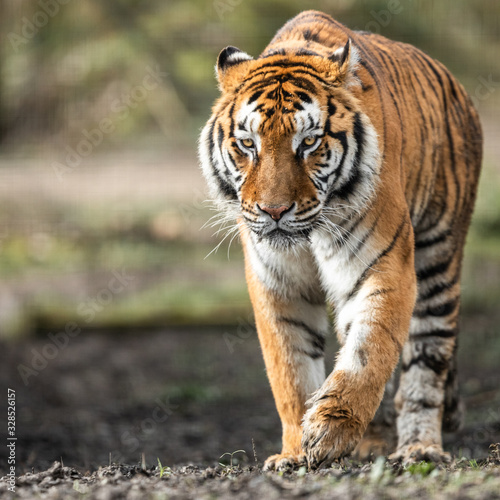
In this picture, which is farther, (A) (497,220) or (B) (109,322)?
(A) (497,220)

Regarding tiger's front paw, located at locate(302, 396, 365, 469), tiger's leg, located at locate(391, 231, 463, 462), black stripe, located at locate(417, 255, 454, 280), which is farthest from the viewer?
black stripe, located at locate(417, 255, 454, 280)

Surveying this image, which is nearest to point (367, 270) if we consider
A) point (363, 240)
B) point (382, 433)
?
point (363, 240)

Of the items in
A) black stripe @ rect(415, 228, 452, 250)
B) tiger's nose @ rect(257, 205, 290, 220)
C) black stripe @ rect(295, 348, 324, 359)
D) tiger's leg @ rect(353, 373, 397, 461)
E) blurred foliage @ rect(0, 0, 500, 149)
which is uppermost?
blurred foliage @ rect(0, 0, 500, 149)

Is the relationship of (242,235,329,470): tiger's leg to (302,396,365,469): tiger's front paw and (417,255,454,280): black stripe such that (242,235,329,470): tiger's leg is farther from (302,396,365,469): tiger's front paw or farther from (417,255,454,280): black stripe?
(417,255,454,280): black stripe

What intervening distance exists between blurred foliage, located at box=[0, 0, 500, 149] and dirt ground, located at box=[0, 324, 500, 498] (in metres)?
3.96

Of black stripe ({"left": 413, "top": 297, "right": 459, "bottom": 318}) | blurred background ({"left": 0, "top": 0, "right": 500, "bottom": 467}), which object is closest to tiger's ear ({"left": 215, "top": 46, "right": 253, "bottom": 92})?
blurred background ({"left": 0, "top": 0, "right": 500, "bottom": 467})

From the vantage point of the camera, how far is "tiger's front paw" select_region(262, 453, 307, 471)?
2.83m

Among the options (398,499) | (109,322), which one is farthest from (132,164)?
(398,499)

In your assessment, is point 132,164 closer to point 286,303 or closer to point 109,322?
point 109,322

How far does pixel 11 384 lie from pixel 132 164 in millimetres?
3803

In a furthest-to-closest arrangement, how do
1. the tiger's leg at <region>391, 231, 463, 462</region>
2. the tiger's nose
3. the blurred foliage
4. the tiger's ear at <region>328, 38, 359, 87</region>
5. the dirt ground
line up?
the blurred foliage → the tiger's leg at <region>391, 231, 463, 462</region> → the tiger's ear at <region>328, 38, 359, 87</region> → the tiger's nose → the dirt ground

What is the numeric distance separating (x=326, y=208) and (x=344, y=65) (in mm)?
493

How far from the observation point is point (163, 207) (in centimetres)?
809

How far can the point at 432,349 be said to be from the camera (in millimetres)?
3646
